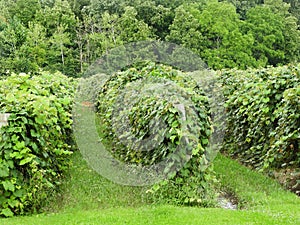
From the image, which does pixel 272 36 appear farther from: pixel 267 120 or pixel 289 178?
pixel 289 178

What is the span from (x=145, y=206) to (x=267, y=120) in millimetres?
2411

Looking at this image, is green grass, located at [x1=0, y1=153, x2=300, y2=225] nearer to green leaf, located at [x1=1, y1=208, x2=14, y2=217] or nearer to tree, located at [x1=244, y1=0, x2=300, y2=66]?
green leaf, located at [x1=1, y1=208, x2=14, y2=217]

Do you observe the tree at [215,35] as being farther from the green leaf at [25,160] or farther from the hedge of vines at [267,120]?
the green leaf at [25,160]

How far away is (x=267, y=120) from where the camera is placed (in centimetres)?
580

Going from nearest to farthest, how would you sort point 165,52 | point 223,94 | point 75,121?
point 75,121, point 223,94, point 165,52

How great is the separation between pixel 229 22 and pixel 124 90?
967 inches

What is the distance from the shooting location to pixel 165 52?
30.8 feet

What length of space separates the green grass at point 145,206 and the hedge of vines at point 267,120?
0.37 metres

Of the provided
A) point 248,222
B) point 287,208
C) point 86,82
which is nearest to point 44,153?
point 248,222

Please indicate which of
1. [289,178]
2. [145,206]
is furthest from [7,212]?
[289,178]

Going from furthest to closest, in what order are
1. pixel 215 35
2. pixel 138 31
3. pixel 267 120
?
pixel 215 35
pixel 138 31
pixel 267 120

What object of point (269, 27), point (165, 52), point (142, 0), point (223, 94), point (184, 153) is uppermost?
point (142, 0)

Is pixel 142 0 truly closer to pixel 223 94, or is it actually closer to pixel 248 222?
pixel 223 94

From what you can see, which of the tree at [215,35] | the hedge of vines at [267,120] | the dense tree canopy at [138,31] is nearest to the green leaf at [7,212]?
the hedge of vines at [267,120]
